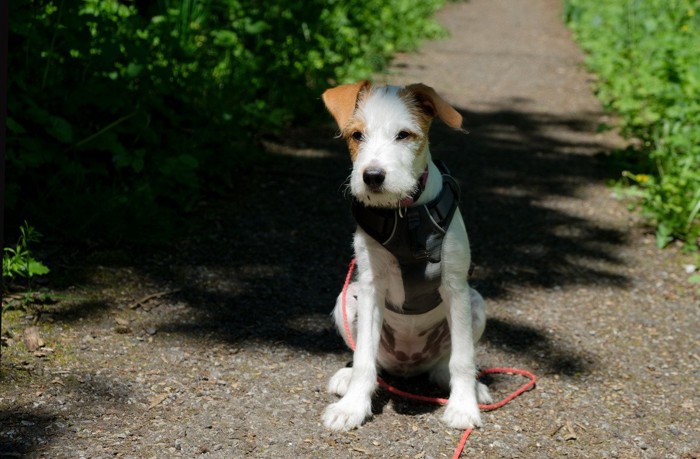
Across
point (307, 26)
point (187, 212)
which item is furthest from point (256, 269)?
point (307, 26)

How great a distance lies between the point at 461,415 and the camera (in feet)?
11.6

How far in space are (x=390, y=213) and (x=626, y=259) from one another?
2843mm

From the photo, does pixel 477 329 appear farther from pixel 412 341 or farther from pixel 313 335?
pixel 313 335

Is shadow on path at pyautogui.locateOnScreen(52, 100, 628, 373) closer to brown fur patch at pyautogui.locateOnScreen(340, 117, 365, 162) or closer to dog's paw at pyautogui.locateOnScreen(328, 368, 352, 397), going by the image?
dog's paw at pyautogui.locateOnScreen(328, 368, 352, 397)

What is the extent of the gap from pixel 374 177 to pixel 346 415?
3.46ft

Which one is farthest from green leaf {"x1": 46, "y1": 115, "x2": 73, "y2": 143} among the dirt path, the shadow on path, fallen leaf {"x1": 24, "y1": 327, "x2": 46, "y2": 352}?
fallen leaf {"x1": 24, "y1": 327, "x2": 46, "y2": 352}

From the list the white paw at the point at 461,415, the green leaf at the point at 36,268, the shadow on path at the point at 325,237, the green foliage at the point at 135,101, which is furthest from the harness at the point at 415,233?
the green foliage at the point at 135,101

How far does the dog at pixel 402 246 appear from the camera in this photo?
Result: 3.25m

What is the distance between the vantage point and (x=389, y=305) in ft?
11.9

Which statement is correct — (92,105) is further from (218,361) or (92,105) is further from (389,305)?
(389,305)

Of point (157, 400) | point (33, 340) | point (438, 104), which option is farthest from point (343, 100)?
point (33, 340)

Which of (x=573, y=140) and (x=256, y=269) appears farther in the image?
(x=573, y=140)

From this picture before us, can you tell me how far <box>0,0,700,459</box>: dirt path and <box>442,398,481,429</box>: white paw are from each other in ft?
0.15

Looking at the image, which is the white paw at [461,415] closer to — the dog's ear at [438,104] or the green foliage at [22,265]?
the dog's ear at [438,104]
